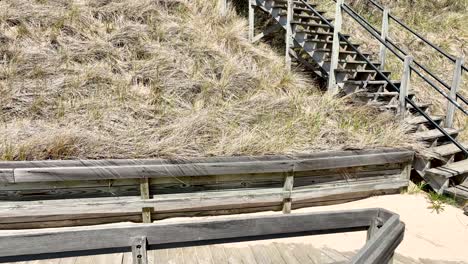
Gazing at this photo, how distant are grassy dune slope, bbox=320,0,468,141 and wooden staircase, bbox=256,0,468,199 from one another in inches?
48.5

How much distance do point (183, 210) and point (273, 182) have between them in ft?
4.18

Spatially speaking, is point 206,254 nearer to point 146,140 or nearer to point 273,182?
point 273,182

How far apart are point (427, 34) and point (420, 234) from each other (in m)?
8.06

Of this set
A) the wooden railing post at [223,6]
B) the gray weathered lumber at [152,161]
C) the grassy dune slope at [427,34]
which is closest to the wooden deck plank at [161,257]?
the gray weathered lumber at [152,161]

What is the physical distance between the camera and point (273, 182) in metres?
4.90

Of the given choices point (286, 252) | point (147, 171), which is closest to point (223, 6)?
point (147, 171)

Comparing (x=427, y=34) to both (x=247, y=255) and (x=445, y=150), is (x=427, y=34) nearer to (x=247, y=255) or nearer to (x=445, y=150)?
(x=445, y=150)

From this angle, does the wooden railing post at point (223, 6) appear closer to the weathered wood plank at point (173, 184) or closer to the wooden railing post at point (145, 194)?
the weathered wood plank at point (173, 184)

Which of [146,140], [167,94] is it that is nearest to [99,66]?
[167,94]

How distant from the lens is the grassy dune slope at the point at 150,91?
5047 millimetres

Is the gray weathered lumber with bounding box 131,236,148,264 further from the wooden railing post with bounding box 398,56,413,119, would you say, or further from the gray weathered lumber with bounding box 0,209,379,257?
the wooden railing post with bounding box 398,56,413,119

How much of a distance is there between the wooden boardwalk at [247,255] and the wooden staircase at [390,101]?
6.16 feet

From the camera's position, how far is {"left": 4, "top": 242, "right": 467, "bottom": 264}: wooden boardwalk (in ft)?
11.6

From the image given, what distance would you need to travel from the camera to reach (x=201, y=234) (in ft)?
7.01
